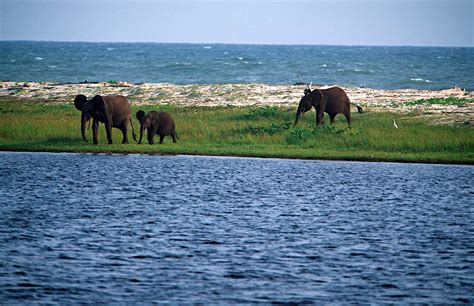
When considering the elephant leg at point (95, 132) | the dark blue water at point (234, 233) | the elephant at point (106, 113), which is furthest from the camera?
the elephant leg at point (95, 132)

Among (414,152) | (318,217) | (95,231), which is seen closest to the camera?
(95,231)

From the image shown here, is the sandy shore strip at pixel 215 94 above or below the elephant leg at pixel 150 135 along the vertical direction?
above

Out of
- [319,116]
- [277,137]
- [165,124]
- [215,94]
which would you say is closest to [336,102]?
[319,116]

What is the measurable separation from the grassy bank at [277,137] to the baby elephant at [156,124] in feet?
1.54

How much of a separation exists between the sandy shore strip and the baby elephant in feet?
43.4

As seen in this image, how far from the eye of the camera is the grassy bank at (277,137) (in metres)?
34.5

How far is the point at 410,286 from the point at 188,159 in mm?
17990

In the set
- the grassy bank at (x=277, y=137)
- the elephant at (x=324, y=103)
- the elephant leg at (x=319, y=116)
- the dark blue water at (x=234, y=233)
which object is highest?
the elephant at (x=324, y=103)

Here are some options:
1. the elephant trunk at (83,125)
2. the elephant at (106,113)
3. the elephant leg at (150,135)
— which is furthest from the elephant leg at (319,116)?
the elephant trunk at (83,125)

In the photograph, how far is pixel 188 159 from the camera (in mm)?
33562

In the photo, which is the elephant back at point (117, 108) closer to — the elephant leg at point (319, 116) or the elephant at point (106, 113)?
the elephant at point (106, 113)

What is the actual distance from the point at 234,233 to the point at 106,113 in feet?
52.0

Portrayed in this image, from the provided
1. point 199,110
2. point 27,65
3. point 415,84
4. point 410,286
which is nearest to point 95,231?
point 410,286

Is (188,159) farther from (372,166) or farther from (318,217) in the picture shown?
(318,217)
